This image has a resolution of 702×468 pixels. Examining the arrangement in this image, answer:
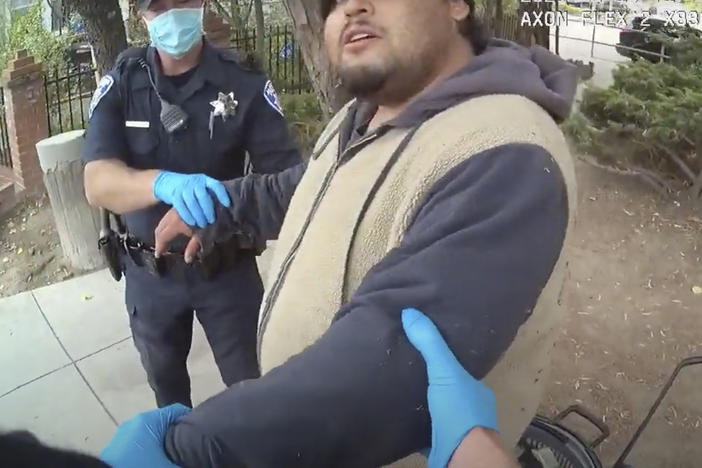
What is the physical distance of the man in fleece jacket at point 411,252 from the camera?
1023 mm

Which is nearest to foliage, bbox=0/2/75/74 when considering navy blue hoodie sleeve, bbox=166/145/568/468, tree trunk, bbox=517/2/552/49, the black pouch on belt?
tree trunk, bbox=517/2/552/49

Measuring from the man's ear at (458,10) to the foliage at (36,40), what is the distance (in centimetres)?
1045

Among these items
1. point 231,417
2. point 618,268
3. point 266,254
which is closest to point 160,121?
point 231,417

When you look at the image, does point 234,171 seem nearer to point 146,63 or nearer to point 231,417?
point 146,63

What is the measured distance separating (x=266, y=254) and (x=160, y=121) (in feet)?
9.15

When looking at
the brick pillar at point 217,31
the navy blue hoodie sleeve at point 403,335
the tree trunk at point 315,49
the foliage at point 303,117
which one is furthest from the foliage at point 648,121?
the navy blue hoodie sleeve at point 403,335

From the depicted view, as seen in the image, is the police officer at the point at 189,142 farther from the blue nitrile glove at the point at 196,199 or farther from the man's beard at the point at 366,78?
the man's beard at the point at 366,78

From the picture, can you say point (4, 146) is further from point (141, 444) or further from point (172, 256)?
point (141, 444)

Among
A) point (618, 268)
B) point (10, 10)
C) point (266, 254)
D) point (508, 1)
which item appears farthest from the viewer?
point (10, 10)

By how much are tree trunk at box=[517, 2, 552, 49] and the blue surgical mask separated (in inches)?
142

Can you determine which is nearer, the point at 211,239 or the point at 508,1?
the point at 211,239

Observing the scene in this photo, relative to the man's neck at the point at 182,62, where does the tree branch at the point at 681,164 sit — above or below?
below

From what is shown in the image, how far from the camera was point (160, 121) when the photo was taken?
8.42 feet

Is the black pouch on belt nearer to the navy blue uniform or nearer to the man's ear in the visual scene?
the navy blue uniform
